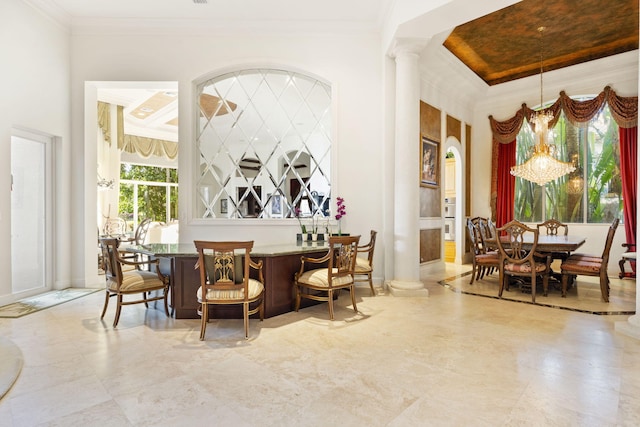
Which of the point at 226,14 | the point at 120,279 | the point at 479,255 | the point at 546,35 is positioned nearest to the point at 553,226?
the point at 479,255

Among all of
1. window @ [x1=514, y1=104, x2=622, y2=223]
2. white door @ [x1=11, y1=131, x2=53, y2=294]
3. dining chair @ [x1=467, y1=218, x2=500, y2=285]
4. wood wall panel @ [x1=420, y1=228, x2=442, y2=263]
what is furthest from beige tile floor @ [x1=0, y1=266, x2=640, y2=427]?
window @ [x1=514, y1=104, x2=622, y2=223]

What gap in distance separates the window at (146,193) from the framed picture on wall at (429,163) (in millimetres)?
7908

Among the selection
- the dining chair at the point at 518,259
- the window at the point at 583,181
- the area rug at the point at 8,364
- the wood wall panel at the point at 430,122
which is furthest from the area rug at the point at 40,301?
the window at the point at 583,181

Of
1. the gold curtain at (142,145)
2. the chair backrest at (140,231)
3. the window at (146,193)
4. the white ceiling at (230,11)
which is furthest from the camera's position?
the window at (146,193)

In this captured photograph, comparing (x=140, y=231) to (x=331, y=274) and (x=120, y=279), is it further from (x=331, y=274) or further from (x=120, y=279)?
(x=331, y=274)

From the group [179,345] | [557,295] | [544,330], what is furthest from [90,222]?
[557,295]

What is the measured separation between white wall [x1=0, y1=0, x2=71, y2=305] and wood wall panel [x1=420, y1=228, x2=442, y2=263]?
5604mm

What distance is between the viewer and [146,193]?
34.7 ft

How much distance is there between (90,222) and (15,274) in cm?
109

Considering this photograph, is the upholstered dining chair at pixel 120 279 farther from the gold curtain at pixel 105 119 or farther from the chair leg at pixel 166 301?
the gold curtain at pixel 105 119

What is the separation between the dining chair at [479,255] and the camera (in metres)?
5.08

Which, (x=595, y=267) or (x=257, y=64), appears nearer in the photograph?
(x=595, y=267)

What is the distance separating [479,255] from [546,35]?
355cm

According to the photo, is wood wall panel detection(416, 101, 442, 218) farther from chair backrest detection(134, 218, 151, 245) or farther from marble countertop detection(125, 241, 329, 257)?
chair backrest detection(134, 218, 151, 245)
